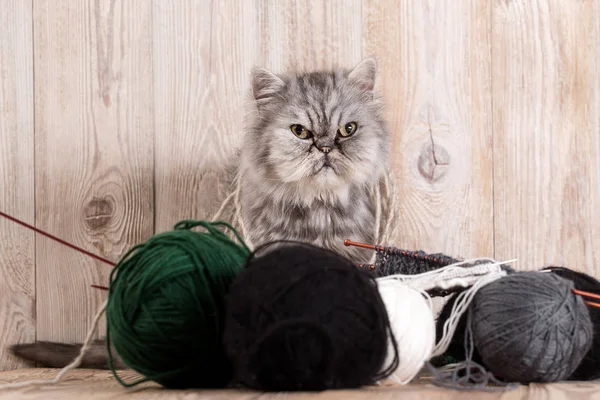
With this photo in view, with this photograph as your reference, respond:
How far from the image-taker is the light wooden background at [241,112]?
1771 millimetres

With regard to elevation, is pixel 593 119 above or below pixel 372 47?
below

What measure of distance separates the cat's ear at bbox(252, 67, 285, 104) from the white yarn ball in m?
0.67

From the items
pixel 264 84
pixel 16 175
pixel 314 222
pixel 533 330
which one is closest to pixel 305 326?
pixel 533 330

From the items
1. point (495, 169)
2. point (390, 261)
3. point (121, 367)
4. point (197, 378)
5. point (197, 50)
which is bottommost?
point (121, 367)

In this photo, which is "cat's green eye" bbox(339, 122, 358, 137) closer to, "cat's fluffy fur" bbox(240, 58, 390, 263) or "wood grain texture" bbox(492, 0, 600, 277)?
"cat's fluffy fur" bbox(240, 58, 390, 263)

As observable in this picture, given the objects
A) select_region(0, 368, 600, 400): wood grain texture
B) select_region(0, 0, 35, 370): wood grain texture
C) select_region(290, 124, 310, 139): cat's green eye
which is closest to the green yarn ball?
select_region(0, 368, 600, 400): wood grain texture

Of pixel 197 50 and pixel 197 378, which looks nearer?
pixel 197 378

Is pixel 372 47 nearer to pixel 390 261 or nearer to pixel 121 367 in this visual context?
pixel 390 261

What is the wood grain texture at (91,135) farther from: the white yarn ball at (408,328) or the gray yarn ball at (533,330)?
the gray yarn ball at (533,330)

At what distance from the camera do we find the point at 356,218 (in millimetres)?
1562

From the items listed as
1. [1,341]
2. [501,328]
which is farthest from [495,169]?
[1,341]

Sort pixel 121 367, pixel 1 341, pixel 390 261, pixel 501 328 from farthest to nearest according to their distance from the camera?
pixel 1 341 < pixel 121 367 < pixel 390 261 < pixel 501 328

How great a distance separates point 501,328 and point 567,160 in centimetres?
97

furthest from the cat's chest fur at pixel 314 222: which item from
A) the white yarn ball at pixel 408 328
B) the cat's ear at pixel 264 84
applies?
the white yarn ball at pixel 408 328
